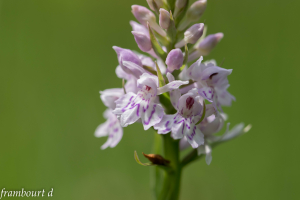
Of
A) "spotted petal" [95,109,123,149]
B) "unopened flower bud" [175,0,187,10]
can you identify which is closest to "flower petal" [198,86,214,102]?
Answer: "unopened flower bud" [175,0,187,10]

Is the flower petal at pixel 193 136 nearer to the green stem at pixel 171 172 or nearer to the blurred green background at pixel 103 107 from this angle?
the green stem at pixel 171 172

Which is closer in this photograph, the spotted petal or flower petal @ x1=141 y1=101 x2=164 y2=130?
flower petal @ x1=141 y1=101 x2=164 y2=130

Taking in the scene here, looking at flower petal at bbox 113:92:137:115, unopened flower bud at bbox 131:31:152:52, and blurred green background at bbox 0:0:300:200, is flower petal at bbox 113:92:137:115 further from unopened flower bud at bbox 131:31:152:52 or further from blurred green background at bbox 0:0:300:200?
blurred green background at bbox 0:0:300:200

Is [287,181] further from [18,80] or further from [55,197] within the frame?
[18,80]

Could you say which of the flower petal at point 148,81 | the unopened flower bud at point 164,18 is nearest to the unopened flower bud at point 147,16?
the unopened flower bud at point 164,18

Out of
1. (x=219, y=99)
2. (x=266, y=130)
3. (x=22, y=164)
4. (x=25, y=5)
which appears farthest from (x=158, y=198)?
(x=25, y=5)
